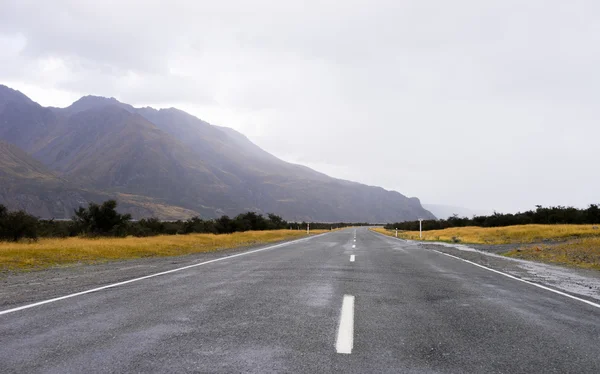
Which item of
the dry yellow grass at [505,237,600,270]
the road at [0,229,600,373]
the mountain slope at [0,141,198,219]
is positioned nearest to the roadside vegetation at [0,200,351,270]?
the road at [0,229,600,373]

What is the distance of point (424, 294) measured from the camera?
6.64m

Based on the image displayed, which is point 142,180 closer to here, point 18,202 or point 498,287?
point 18,202

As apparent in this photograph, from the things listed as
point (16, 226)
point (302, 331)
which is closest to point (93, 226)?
point (16, 226)

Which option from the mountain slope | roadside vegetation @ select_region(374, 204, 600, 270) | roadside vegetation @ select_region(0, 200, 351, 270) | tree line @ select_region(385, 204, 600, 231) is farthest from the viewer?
the mountain slope

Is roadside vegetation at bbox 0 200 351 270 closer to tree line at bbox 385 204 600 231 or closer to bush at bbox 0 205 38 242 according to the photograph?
bush at bbox 0 205 38 242

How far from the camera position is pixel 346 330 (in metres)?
4.20

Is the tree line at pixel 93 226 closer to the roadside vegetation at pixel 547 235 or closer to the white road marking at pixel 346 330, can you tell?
the white road marking at pixel 346 330

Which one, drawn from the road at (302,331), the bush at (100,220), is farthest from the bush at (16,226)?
the road at (302,331)

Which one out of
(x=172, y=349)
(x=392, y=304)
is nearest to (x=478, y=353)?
(x=392, y=304)

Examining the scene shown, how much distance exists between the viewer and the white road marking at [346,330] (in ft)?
11.9

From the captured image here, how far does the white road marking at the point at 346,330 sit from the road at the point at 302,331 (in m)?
0.01

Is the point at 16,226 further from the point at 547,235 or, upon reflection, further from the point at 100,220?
the point at 547,235

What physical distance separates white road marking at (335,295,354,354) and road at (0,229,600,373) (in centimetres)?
1

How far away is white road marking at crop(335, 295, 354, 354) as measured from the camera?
362 cm
